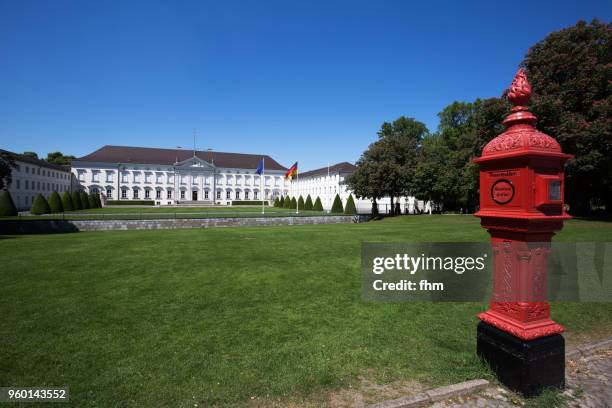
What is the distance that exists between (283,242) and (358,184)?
83.0 feet

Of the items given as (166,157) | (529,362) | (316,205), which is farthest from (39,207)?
(166,157)

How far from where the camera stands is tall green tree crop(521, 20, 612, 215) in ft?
66.0

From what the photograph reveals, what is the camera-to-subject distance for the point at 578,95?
873 inches

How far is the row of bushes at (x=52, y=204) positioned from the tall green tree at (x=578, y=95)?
50296mm

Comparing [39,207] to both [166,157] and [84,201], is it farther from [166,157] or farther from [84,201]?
[166,157]

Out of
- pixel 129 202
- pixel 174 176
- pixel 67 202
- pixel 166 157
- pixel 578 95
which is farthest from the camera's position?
pixel 166 157

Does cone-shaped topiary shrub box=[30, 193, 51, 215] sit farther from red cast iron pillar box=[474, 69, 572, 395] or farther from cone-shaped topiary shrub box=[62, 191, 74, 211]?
red cast iron pillar box=[474, 69, 572, 395]

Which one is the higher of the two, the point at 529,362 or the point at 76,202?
the point at 76,202

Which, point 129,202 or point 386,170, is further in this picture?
point 129,202

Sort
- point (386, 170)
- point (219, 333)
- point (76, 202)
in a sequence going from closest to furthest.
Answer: point (219, 333) → point (386, 170) → point (76, 202)

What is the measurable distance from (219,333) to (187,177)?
279 ft

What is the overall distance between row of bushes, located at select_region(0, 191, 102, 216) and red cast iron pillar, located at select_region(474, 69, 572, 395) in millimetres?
45046

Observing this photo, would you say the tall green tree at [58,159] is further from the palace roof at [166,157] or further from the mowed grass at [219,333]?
the mowed grass at [219,333]

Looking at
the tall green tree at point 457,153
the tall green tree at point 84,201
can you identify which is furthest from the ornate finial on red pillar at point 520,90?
the tall green tree at point 84,201
